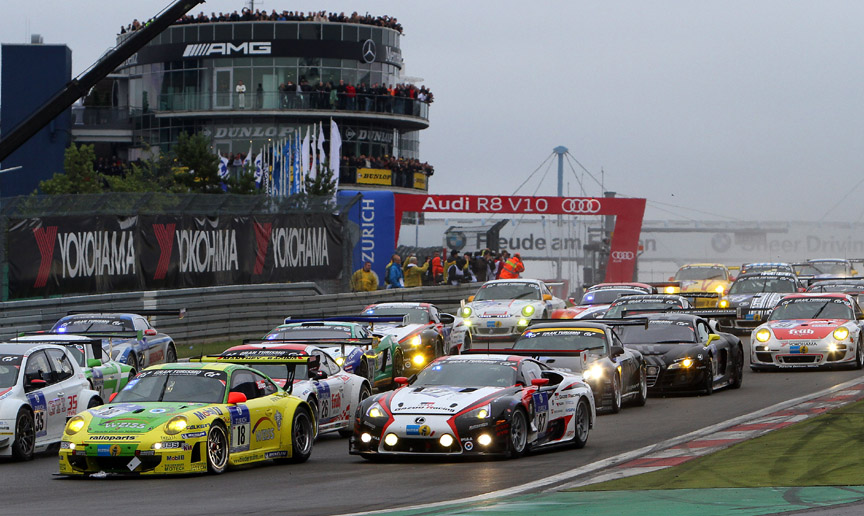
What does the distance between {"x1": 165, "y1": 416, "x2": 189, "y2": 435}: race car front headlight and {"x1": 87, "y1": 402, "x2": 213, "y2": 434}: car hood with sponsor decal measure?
0.14ft

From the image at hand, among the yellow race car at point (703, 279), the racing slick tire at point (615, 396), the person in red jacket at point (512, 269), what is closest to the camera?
the racing slick tire at point (615, 396)

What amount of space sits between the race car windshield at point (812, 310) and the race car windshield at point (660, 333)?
4047mm

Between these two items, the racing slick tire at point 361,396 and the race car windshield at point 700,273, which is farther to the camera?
the race car windshield at point 700,273

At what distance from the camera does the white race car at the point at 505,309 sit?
30297mm

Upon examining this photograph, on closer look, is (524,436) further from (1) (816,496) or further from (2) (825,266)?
(2) (825,266)

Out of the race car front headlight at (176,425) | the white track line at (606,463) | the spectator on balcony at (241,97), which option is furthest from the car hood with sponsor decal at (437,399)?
the spectator on balcony at (241,97)

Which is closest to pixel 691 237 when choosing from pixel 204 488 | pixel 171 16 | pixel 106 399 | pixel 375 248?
pixel 375 248

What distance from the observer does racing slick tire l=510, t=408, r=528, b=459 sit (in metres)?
13.6

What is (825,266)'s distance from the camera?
143 feet

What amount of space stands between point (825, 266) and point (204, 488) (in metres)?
34.9

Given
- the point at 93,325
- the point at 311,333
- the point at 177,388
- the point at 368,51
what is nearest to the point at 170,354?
the point at 93,325

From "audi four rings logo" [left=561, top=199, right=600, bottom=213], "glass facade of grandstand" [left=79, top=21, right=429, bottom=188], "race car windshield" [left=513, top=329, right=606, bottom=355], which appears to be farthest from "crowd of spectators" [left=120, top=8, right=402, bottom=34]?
"race car windshield" [left=513, top=329, right=606, bottom=355]

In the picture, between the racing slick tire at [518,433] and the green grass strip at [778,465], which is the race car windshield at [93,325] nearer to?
the racing slick tire at [518,433]

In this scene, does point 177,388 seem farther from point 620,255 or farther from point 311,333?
point 620,255
